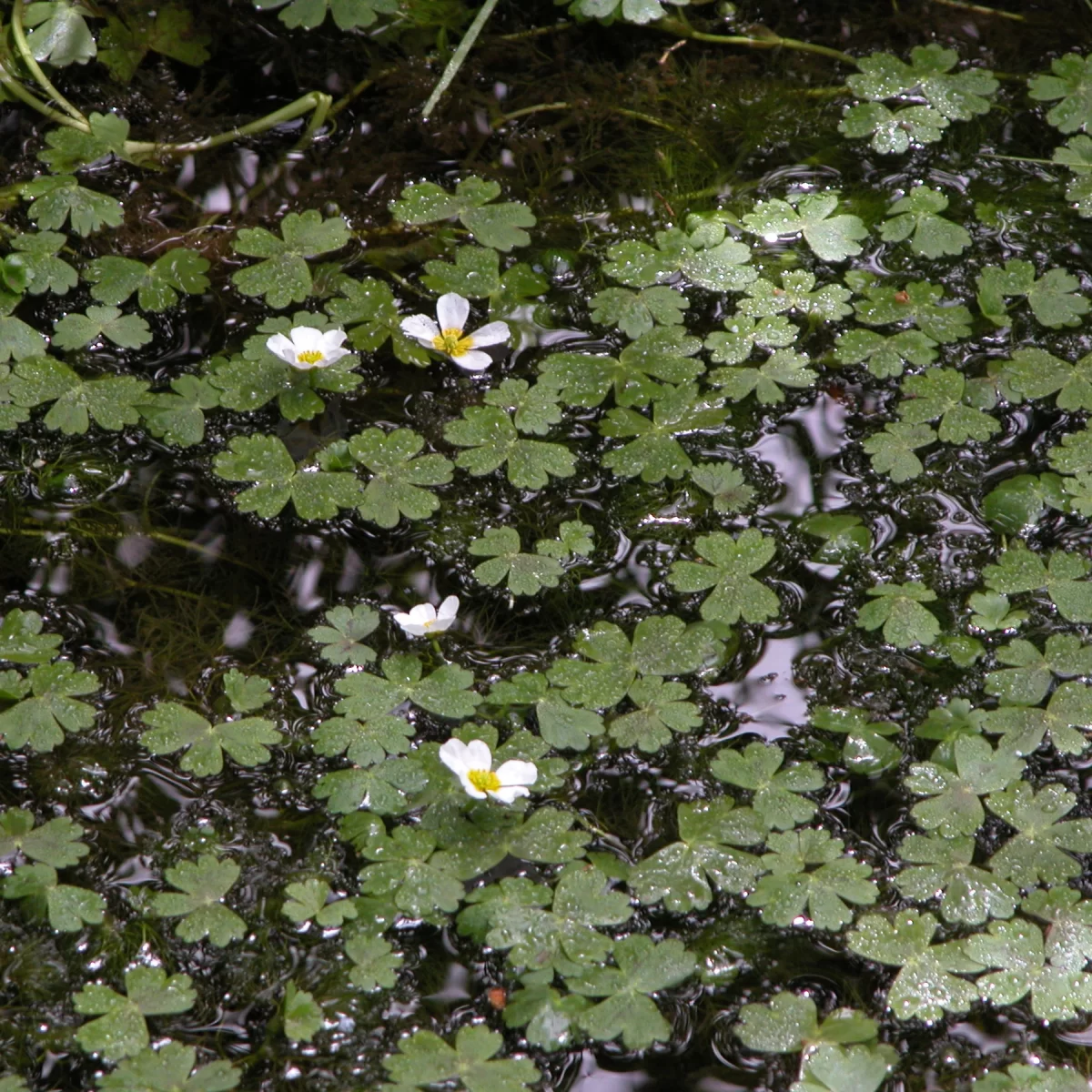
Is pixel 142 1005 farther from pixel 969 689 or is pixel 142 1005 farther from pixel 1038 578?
pixel 1038 578

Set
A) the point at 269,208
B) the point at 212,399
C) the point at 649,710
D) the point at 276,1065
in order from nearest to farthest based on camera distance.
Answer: the point at 276,1065, the point at 649,710, the point at 212,399, the point at 269,208

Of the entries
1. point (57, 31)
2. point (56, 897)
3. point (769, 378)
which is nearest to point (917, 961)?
point (769, 378)

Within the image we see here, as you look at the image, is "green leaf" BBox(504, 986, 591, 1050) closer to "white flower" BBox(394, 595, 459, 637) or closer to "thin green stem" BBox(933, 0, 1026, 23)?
"white flower" BBox(394, 595, 459, 637)

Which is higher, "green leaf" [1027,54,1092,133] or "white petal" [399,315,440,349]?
"green leaf" [1027,54,1092,133]

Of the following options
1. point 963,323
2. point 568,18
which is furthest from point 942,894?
point 568,18

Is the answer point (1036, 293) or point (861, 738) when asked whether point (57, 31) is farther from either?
point (861, 738)

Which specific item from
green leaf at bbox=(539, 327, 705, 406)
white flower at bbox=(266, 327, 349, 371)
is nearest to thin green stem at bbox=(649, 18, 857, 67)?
green leaf at bbox=(539, 327, 705, 406)
